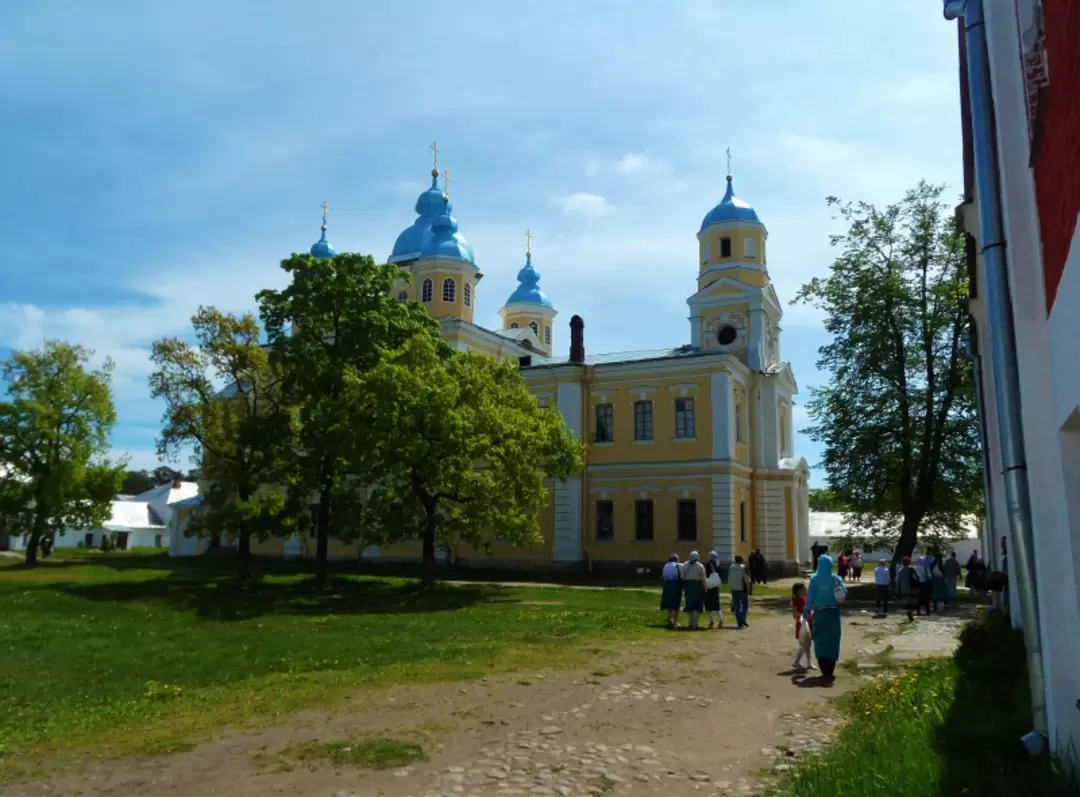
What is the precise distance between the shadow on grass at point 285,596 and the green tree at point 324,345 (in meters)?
1.82

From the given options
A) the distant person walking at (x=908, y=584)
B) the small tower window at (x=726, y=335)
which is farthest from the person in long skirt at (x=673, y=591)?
the small tower window at (x=726, y=335)

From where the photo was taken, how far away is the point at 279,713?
9.66 m

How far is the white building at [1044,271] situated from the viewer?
14.6 feet

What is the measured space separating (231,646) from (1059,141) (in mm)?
14192

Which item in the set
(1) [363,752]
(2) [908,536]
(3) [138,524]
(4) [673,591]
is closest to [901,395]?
(2) [908,536]

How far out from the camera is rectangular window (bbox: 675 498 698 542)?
121 feet

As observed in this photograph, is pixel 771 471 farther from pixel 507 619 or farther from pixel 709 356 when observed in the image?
pixel 507 619

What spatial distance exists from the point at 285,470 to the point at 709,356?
59.7ft

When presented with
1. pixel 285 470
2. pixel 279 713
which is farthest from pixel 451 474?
pixel 279 713

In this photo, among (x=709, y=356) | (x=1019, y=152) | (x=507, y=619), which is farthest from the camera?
(x=709, y=356)

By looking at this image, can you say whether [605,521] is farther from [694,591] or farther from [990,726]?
[990,726]

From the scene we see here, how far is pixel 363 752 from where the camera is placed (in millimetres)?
7805

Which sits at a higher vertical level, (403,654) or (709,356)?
(709,356)

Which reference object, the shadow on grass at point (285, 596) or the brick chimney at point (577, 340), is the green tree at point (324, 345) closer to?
the shadow on grass at point (285, 596)
